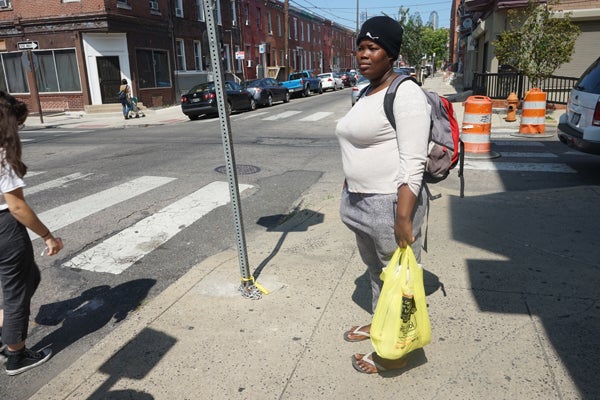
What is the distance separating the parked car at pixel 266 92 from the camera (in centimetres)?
2315

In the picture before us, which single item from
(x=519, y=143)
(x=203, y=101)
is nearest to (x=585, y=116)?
(x=519, y=143)

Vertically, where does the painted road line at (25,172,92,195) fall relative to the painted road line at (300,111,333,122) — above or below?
below

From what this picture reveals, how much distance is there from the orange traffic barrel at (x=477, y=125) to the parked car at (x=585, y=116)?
4.55 ft

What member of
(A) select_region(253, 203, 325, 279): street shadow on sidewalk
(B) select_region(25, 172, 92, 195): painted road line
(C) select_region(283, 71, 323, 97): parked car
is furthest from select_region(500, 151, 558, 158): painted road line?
(C) select_region(283, 71, 323, 97): parked car

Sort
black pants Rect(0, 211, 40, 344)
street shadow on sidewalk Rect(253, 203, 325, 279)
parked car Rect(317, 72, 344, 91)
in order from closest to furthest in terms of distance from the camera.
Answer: black pants Rect(0, 211, 40, 344) → street shadow on sidewalk Rect(253, 203, 325, 279) → parked car Rect(317, 72, 344, 91)

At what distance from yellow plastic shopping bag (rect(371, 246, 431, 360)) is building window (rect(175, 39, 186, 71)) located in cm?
2833

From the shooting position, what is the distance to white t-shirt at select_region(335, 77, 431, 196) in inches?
90.9

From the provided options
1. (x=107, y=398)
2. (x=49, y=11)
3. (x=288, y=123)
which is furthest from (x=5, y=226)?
(x=49, y=11)

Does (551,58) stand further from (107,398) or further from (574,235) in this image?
(107,398)

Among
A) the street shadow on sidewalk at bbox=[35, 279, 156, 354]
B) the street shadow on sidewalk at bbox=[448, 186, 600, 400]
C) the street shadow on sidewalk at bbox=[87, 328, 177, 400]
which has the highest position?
the street shadow on sidewalk at bbox=[448, 186, 600, 400]

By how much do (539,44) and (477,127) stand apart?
7546 millimetres

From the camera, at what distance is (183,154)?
422 inches

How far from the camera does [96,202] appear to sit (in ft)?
23.0

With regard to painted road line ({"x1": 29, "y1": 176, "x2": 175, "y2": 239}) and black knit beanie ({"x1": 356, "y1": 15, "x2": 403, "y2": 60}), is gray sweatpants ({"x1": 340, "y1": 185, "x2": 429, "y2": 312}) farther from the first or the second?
painted road line ({"x1": 29, "y1": 176, "x2": 175, "y2": 239})
